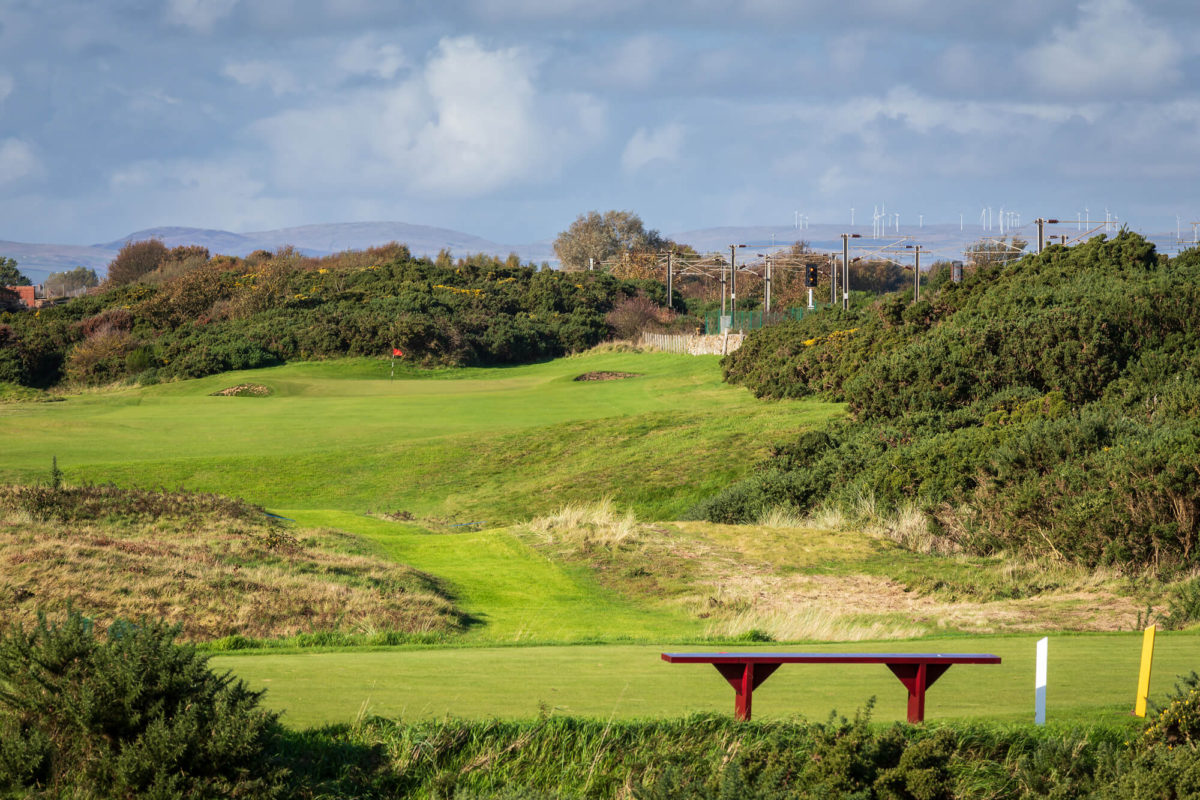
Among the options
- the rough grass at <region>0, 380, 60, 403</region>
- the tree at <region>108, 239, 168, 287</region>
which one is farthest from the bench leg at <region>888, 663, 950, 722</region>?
the tree at <region>108, 239, 168, 287</region>

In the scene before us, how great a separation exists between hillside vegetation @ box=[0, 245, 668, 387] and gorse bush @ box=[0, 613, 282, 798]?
4841cm

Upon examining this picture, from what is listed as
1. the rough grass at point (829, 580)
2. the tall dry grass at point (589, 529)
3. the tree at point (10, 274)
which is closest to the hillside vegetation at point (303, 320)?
the tall dry grass at point (589, 529)

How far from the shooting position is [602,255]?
139250mm

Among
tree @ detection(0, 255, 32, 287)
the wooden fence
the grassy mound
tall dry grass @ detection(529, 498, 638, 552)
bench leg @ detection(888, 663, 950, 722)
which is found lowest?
tall dry grass @ detection(529, 498, 638, 552)

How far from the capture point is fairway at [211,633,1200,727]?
7160 mm

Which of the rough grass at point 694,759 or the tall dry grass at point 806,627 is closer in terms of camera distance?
the rough grass at point 694,759

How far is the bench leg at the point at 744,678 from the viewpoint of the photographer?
660 centimetres

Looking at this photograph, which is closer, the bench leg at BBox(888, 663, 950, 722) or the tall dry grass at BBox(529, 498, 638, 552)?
the bench leg at BBox(888, 663, 950, 722)

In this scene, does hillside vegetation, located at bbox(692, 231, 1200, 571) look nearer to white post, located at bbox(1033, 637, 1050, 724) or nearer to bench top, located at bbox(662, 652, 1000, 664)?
white post, located at bbox(1033, 637, 1050, 724)

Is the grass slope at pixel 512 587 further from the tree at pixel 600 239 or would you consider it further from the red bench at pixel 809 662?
the tree at pixel 600 239

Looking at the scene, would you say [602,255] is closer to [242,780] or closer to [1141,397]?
[1141,397]

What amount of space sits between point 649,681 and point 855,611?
22.6 ft

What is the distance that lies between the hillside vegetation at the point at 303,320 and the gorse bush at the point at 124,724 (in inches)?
1906

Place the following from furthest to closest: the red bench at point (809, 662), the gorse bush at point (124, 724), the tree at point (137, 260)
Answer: the tree at point (137, 260) → the red bench at point (809, 662) → the gorse bush at point (124, 724)
